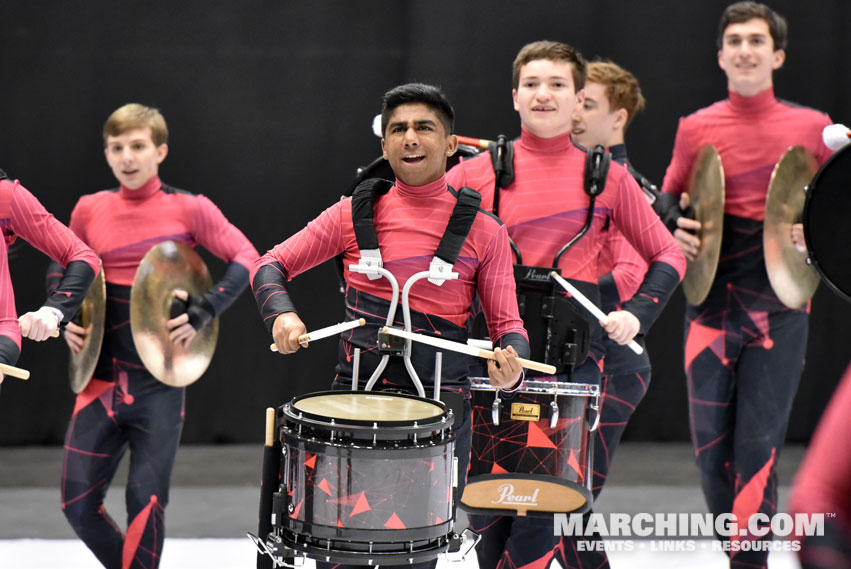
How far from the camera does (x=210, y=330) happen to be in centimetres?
444

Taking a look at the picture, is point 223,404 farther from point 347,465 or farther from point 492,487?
point 347,465

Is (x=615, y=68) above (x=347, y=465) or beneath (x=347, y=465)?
above

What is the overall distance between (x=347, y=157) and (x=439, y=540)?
12.5 ft

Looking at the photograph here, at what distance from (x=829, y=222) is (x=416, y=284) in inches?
50.9

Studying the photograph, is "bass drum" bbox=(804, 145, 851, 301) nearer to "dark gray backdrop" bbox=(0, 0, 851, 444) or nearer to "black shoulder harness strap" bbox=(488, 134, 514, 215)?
"black shoulder harness strap" bbox=(488, 134, 514, 215)

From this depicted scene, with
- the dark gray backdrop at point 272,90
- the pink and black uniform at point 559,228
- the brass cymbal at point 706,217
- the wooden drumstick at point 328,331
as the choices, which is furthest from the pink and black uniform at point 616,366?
the dark gray backdrop at point 272,90

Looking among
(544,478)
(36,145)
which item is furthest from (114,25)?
(544,478)

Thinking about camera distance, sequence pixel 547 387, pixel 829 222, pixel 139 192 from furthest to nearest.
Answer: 1. pixel 139 192
2. pixel 829 222
3. pixel 547 387

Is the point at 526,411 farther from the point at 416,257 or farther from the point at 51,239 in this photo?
the point at 51,239

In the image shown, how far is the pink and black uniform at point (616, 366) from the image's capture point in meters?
4.06

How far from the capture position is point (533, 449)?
3266mm

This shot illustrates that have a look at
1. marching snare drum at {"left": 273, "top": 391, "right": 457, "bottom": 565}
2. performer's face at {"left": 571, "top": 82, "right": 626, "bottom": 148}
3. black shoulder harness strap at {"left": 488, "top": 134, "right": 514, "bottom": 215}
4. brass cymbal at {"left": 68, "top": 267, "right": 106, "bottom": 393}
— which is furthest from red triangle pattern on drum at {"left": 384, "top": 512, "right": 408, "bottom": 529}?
performer's face at {"left": 571, "top": 82, "right": 626, "bottom": 148}

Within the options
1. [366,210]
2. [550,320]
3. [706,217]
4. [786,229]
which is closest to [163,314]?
[366,210]

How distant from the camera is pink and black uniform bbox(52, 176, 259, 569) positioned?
4023 millimetres
